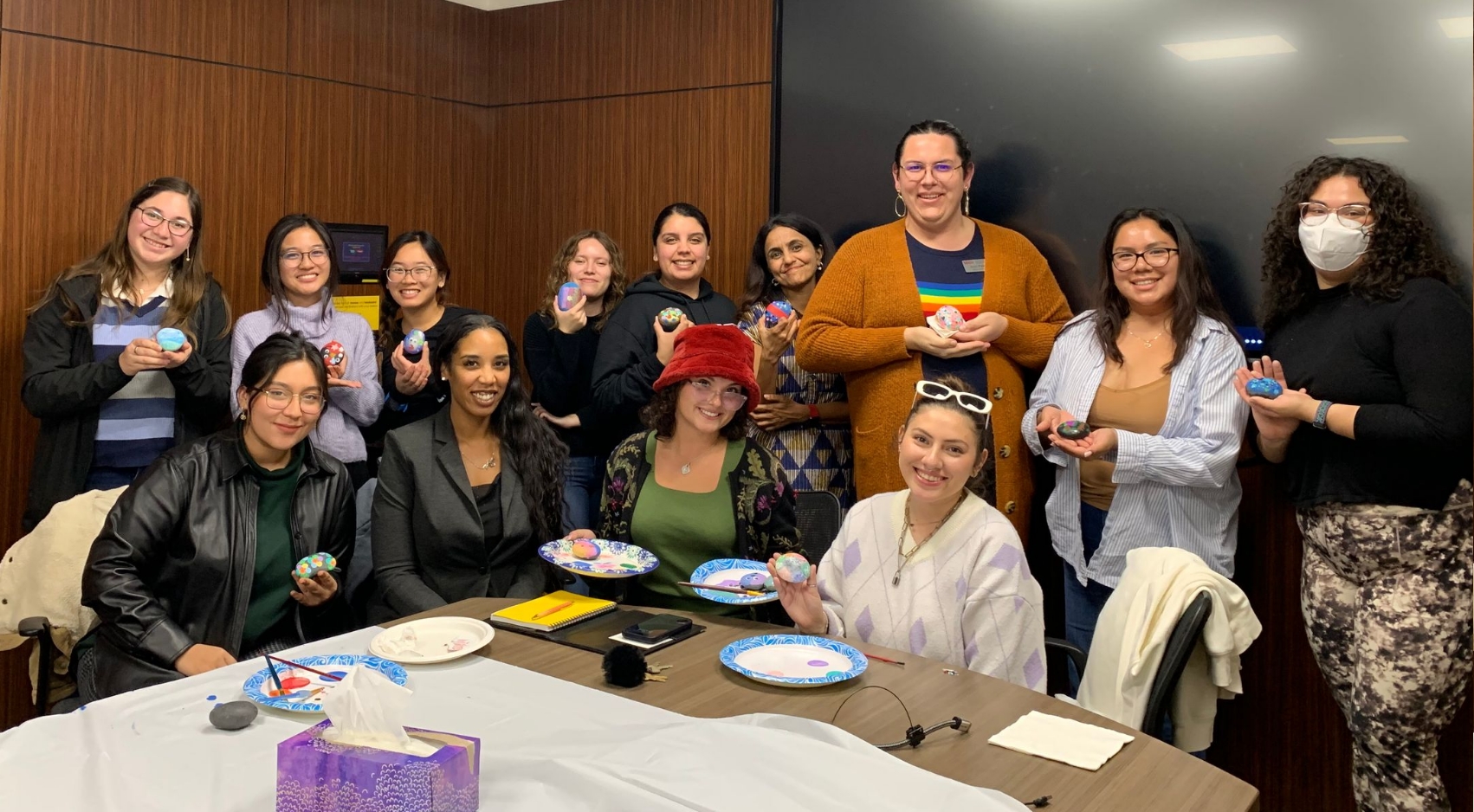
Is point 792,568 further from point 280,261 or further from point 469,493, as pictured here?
point 280,261

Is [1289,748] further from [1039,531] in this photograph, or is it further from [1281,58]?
[1281,58]

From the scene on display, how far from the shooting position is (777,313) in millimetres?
3348

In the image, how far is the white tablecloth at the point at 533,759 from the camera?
1.46 meters

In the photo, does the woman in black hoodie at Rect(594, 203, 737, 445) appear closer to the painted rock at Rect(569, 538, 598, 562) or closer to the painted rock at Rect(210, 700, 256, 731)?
the painted rock at Rect(569, 538, 598, 562)

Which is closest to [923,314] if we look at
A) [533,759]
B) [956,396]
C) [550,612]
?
[956,396]

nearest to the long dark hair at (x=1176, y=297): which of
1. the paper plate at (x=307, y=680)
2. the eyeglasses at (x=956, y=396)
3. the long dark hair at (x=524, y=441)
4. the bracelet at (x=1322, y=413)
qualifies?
the bracelet at (x=1322, y=413)

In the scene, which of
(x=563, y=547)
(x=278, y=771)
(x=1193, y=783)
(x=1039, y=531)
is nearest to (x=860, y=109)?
(x=1039, y=531)

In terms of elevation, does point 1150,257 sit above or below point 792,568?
above

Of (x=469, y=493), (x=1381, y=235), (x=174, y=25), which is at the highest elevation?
(x=174, y=25)

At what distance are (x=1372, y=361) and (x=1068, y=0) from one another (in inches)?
62.8

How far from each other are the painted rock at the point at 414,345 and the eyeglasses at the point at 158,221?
712 mm

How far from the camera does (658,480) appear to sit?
9.31 ft

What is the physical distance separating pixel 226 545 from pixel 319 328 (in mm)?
1155

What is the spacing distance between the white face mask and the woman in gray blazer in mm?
1945
